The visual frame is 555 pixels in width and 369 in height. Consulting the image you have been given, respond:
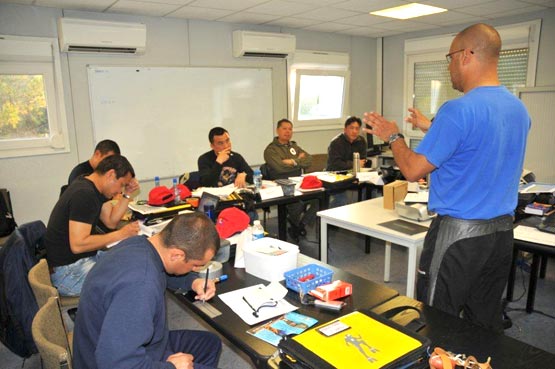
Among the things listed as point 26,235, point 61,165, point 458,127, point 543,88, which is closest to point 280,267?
point 458,127

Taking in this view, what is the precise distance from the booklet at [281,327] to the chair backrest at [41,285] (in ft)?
2.74

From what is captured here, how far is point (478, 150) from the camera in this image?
1562 mm

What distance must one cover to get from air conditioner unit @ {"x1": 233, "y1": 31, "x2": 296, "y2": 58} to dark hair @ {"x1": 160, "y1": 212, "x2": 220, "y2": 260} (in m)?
3.97

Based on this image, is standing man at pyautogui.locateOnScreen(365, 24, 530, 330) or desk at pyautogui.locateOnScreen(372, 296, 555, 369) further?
standing man at pyautogui.locateOnScreen(365, 24, 530, 330)

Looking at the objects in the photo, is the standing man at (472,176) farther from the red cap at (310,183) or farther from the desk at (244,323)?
the red cap at (310,183)

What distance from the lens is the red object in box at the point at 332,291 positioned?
60.8 inches

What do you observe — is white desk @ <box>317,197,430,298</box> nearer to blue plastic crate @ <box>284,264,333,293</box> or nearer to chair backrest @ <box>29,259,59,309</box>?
blue plastic crate @ <box>284,264,333,293</box>

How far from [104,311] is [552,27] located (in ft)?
18.2

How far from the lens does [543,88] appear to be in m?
4.52

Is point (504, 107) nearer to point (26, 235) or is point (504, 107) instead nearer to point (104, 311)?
point (104, 311)

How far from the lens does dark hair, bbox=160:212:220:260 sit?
4.25 feet

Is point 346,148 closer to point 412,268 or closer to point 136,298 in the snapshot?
point 412,268

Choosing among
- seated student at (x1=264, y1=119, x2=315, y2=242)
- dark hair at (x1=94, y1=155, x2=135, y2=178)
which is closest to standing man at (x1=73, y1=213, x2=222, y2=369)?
dark hair at (x1=94, y1=155, x2=135, y2=178)

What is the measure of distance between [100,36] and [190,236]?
342 cm
